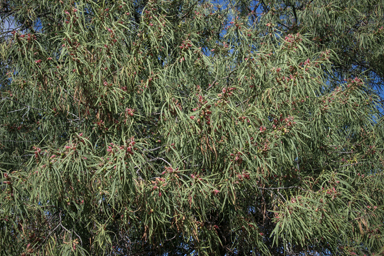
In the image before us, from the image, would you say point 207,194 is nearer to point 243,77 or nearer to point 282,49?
point 243,77

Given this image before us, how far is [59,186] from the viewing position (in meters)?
1.95

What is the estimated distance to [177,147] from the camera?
2.22m

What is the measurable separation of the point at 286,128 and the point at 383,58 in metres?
1.51

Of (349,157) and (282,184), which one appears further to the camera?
(349,157)

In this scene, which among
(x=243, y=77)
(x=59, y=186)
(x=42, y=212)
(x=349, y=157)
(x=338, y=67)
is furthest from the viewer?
(x=338, y=67)

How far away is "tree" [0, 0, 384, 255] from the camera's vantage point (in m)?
2.00

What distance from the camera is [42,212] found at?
2125mm

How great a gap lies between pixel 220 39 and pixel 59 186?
69.2 inches

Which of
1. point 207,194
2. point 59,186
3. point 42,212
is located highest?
point 207,194

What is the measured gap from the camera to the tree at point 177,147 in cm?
200

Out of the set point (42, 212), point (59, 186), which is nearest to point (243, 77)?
point (59, 186)

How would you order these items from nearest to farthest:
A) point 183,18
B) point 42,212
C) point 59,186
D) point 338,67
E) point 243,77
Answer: point 59,186, point 42,212, point 243,77, point 183,18, point 338,67

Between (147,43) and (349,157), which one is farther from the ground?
(349,157)

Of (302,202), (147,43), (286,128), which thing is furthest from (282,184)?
(147,43)
